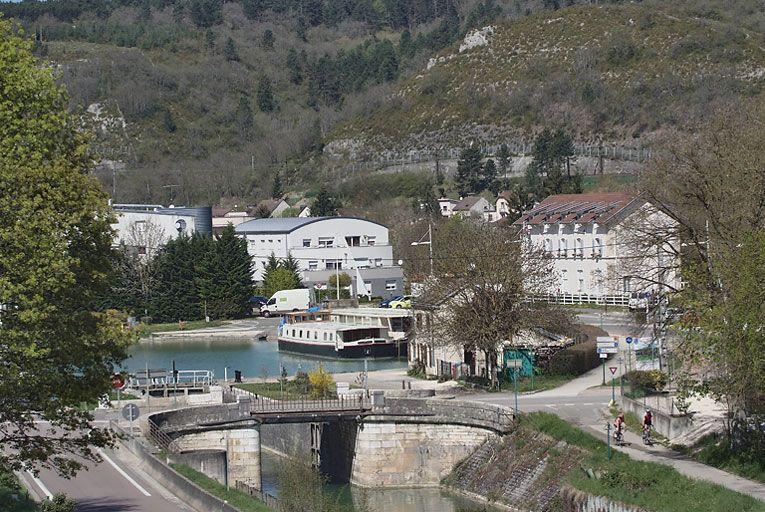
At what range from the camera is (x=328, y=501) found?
1459 inches

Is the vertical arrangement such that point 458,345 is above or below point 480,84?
below

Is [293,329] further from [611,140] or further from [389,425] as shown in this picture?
[611,140]

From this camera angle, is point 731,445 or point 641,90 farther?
point 641,90

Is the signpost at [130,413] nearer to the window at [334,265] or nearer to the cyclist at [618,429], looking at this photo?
the cyclist at [618,429]

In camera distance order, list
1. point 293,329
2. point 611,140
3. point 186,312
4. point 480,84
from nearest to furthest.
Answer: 1. point 293,329
2. point 186,312
3. point 611,140
4. point 480,84

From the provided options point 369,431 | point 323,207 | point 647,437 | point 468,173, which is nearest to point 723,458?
point 647,437

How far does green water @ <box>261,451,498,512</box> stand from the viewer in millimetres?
41281

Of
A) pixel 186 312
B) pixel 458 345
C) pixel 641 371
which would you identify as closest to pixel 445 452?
pixel 641 371

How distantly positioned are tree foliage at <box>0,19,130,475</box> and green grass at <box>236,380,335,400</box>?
2107cm

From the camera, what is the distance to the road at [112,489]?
33.8m

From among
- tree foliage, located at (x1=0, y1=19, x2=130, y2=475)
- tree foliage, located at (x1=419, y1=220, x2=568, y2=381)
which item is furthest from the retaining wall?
tree foliage, located at (x1=419, y1=220, x2=568, y2=381)

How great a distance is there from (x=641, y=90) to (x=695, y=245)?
4955 inches

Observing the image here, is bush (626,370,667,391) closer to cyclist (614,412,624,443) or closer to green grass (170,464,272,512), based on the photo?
cyclist (614,412,624,443)

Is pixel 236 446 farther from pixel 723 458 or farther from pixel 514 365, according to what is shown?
pixel 723 458
